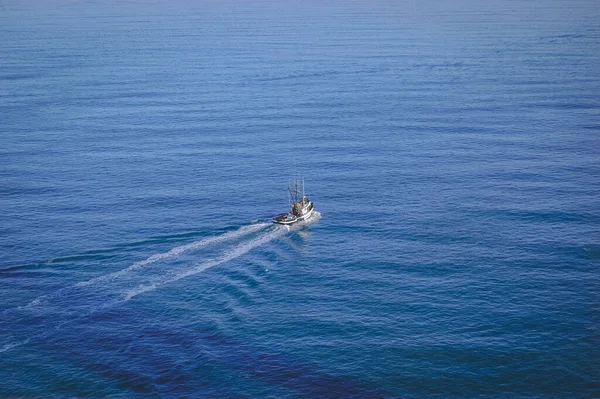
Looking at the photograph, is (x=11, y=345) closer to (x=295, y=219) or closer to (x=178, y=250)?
(x=178, y=250)

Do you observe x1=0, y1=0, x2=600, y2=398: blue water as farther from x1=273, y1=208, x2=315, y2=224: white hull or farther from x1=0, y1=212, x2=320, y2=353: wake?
x1=273, y1=208, x2=315, y2=224: white hull

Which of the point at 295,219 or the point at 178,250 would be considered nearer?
the point at 178,250

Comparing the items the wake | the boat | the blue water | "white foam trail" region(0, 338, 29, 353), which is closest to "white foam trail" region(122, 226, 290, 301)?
the wake

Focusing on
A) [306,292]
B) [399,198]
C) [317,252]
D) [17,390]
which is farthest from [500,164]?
[17,390]

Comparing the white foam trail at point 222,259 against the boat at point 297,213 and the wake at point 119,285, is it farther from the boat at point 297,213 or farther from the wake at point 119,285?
the boat at point 297,213

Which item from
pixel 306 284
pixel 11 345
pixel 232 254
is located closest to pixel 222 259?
pixel 232 254
